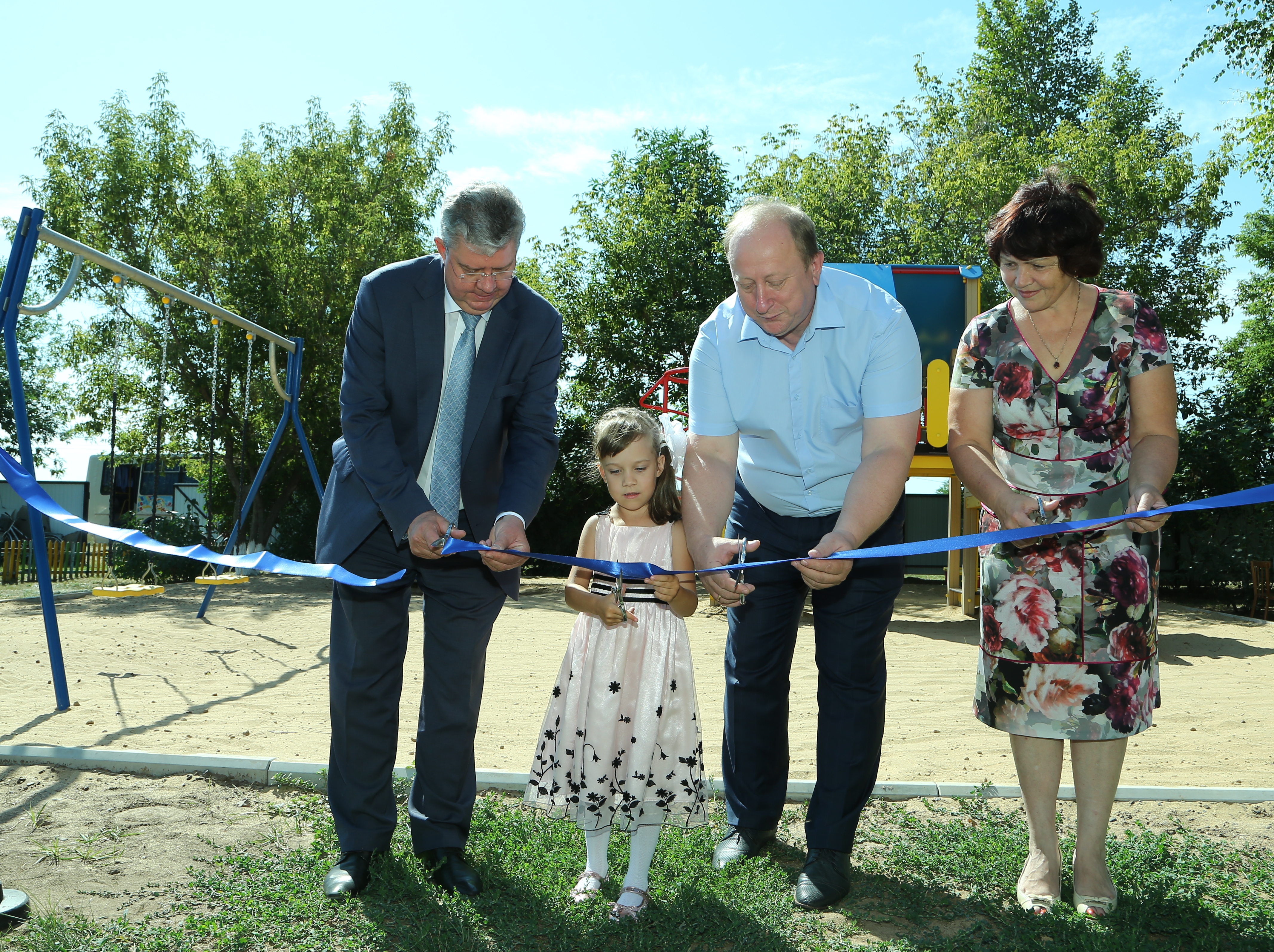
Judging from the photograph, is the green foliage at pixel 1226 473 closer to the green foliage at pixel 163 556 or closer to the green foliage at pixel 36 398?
the green foliage at pixel 163 556

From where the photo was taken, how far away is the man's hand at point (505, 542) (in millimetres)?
3041

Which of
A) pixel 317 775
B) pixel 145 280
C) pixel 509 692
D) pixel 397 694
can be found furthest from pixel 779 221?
pixel 145 280

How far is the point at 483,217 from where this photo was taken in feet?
9.34

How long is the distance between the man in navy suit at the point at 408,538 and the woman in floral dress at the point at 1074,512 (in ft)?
5.01

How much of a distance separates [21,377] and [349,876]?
4715 mm

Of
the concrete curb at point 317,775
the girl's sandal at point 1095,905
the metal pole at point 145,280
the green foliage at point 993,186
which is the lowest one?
the concrete curb at point 317,775

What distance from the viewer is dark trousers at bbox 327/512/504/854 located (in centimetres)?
314

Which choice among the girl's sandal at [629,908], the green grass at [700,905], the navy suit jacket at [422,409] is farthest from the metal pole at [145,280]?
the girl's sandal at [629,908]

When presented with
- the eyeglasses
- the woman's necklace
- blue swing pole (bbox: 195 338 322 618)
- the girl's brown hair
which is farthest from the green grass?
blue swing pole (bbox: 195 338 322 618)

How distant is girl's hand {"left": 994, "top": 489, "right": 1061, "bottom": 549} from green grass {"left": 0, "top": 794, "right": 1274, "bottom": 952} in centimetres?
111

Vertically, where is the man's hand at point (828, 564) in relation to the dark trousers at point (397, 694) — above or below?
above

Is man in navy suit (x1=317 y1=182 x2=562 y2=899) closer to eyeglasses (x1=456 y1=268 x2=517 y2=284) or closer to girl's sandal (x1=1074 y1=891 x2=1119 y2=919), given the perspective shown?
eyeglasses (x1=456 y1=268 x2=517 y2=284)

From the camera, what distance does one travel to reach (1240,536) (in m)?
14.7

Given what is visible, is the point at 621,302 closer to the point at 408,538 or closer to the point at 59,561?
the point at 59,561
